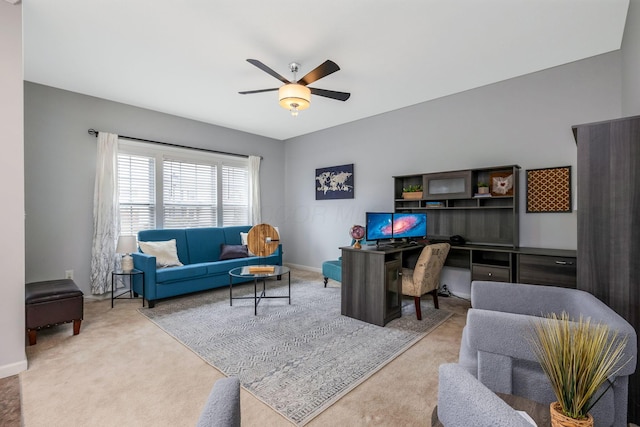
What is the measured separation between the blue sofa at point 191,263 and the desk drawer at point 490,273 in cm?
315

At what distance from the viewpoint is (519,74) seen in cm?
352

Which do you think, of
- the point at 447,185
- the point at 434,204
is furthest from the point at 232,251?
the point at 447,185

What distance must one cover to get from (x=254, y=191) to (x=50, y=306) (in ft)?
12.1

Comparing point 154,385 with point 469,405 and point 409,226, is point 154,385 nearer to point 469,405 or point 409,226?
point 469,405

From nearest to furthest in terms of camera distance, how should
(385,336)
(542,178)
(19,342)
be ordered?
(19,342) < (385,336) < (542,178)

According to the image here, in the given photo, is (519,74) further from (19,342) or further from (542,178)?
(19,342)

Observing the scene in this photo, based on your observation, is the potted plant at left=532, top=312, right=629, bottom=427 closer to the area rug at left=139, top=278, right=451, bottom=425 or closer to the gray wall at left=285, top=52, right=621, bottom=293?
the area rug at left=139, top=278, right=451, bottom=425

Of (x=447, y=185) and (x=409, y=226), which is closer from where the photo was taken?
(x=409, y=226)

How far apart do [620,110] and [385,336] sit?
10.8ft

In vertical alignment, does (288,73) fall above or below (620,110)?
above

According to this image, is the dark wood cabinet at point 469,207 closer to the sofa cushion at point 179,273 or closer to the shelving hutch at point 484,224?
the shelving hutch at point 484,224

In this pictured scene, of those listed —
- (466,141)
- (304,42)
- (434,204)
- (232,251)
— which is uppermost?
(304,42)

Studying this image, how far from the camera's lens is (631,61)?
2.41m

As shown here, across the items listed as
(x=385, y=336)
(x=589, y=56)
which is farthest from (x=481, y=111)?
(x=385, y=336)
